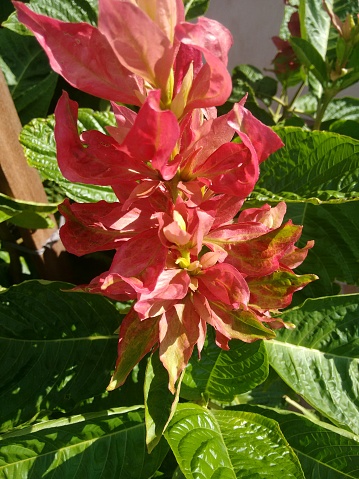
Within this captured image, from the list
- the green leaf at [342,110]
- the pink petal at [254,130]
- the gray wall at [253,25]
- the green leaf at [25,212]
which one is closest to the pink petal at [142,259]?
the pink petal at [254,130]

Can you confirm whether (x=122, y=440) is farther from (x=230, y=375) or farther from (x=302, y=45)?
(x=302, y=45)

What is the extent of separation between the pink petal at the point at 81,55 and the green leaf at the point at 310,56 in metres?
0.59

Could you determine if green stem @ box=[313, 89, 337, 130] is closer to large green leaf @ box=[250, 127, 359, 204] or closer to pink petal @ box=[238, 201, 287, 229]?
large green leaf @ box=[250, 127, 359, 204]

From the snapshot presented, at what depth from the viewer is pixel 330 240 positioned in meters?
0.82

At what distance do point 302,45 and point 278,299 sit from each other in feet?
1.83

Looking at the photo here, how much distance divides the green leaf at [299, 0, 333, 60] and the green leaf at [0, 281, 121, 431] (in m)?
0.63

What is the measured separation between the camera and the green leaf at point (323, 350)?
0.72m

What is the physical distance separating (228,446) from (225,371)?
0.10 meters

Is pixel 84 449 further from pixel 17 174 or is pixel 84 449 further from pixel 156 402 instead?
pixel 17 174

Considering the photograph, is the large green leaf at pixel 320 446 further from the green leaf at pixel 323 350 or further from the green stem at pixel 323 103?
the green stem at pixel 323 103

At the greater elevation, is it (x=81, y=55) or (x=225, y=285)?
(x=81, y=55)

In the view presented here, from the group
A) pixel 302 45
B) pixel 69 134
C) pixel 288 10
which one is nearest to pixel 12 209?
pixel 69 134

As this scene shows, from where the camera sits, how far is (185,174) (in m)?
0.46

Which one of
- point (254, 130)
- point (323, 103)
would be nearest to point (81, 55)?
point (254, 130)
